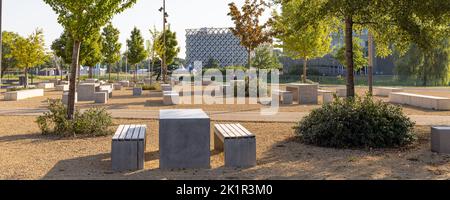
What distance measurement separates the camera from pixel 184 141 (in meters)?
6.71

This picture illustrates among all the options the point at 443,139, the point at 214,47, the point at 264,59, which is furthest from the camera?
the point at 214,47

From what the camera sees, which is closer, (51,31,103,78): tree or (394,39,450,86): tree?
(51,31,103,78): tree

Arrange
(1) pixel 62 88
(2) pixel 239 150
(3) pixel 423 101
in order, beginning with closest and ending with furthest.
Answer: (2) pixel 239 150 < (3) pixel 423 101 < (1) pixel 62 88

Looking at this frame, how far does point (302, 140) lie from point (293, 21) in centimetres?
369

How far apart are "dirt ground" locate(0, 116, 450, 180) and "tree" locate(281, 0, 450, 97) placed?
2221 mm

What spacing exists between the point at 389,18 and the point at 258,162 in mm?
5113

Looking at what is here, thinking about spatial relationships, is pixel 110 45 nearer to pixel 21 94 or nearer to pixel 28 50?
pixel 28 50

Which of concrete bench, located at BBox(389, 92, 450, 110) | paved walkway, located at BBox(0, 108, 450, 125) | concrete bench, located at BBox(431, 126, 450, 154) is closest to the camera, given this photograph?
concrete bench, located at BBox(431, 126, 450, 154)

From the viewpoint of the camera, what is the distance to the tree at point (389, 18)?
8.92 m

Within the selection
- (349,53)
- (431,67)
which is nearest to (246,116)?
(349,53)

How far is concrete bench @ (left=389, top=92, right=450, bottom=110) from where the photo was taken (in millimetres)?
16734

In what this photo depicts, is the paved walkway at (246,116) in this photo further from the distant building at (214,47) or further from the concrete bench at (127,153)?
the distant building at (214,47)

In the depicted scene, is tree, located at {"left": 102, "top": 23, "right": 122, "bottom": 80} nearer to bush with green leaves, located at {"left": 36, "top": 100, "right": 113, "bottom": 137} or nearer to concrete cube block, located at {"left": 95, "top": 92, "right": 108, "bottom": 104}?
concrete cube block, located at {"left": 95, "top": 92, "right": 108, "bottom": 104}

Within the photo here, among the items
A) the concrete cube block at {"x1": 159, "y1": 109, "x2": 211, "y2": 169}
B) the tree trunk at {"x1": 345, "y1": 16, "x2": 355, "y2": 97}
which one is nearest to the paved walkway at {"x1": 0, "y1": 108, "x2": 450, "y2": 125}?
the tree trunk at {"x1": 345, "y1": 16, "x2": 355, "y2": 97}
